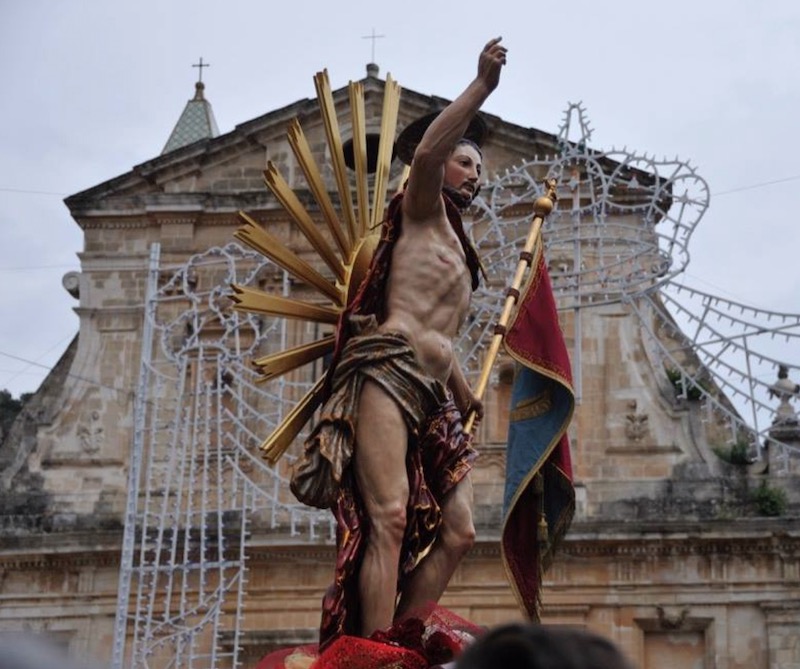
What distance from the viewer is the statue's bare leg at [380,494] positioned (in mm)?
4629

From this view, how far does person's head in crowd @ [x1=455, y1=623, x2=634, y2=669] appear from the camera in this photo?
2.10m

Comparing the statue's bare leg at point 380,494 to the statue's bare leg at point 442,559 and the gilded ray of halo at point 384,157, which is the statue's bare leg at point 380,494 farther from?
the gilded ray of halo at point 384,157

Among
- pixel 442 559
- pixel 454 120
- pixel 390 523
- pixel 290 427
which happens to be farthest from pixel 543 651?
pixel 290 427

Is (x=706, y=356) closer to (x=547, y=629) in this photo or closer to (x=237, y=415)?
(x=237, y=415)

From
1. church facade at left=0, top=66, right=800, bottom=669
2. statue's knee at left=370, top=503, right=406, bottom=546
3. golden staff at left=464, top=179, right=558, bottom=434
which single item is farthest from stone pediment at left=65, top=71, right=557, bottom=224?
statue's knee at left=370, top=503, right=406, bottom=546

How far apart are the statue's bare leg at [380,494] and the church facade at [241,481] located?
10.6 meters

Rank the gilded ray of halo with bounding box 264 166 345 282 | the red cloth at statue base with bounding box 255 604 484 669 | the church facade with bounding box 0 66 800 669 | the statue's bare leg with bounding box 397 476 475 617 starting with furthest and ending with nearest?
the church facade with bounding box 0 66 800 669, the gilded ray of halo with bounding box 264 166 345 282, the statue's bare leg with bounding box 397 476 475 617, the red cloth at statue base with bounding box 255 604 484 669

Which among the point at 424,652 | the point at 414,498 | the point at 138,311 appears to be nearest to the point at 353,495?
the point at 414,498

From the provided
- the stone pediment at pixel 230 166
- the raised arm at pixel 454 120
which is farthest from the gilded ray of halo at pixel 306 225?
the stone pediment at pixel 230 166

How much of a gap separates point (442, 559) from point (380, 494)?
0.27m

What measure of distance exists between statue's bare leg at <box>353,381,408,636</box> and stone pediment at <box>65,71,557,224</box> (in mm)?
13559

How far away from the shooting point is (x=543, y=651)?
2.11m

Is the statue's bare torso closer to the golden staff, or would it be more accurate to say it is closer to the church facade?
the golden staff

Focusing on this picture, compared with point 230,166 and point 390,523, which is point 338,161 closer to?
point 390,523
